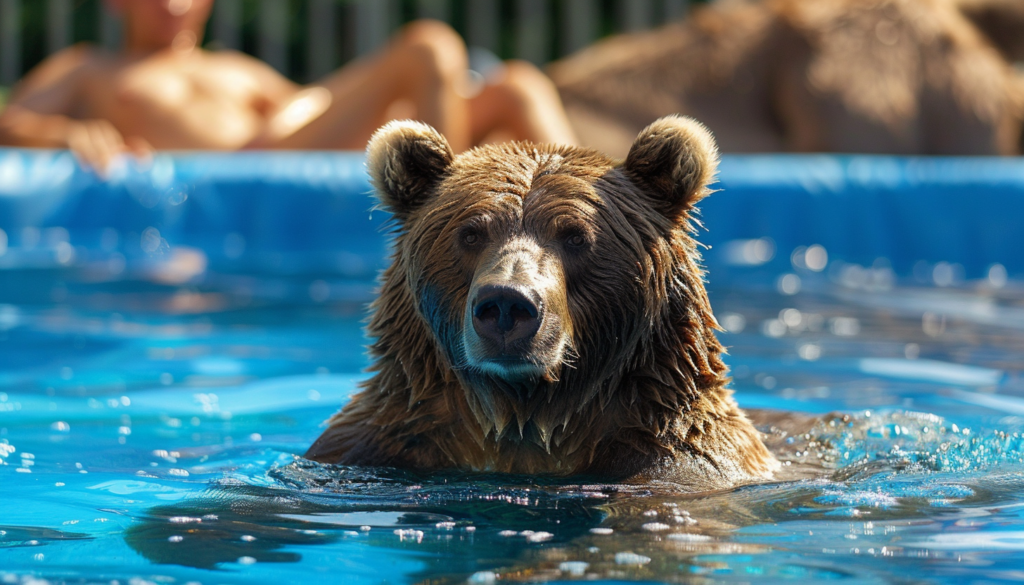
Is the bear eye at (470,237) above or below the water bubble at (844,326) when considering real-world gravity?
below

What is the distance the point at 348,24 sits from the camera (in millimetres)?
13023

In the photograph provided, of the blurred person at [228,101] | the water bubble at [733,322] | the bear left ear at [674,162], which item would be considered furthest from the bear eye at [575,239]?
the blurred person at [228,101]

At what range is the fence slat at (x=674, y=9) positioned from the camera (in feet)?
40.8

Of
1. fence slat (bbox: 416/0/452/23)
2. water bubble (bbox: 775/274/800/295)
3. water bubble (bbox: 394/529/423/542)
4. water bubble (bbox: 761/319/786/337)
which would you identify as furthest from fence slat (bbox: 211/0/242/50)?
water bubble (bbox: 394/529/423/542)

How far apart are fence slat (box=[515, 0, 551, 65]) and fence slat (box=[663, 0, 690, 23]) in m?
1.23

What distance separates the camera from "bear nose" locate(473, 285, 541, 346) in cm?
257

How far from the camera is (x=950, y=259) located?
7.50m

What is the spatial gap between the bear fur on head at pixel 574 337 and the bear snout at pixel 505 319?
188mm

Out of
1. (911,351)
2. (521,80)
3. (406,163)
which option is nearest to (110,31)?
(521,80)

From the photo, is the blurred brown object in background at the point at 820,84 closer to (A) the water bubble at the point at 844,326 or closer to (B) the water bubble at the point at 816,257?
(B) the water bubble at the point at 816,257

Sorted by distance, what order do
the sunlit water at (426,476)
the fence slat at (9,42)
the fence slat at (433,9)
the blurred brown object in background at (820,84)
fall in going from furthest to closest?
the fence slat at (433,9)
the fence slat at (9,42)
the blurred brown object in background at (820,84)
the sunlit water at (426,476)

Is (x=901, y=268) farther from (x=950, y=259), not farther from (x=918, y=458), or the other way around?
(x=918, y=458)

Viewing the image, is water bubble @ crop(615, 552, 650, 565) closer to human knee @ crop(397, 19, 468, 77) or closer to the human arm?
Answer: human knee @ crop(397, 19, 468, 77)

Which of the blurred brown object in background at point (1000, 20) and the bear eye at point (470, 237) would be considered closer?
the bear eye at point (470, 237)
